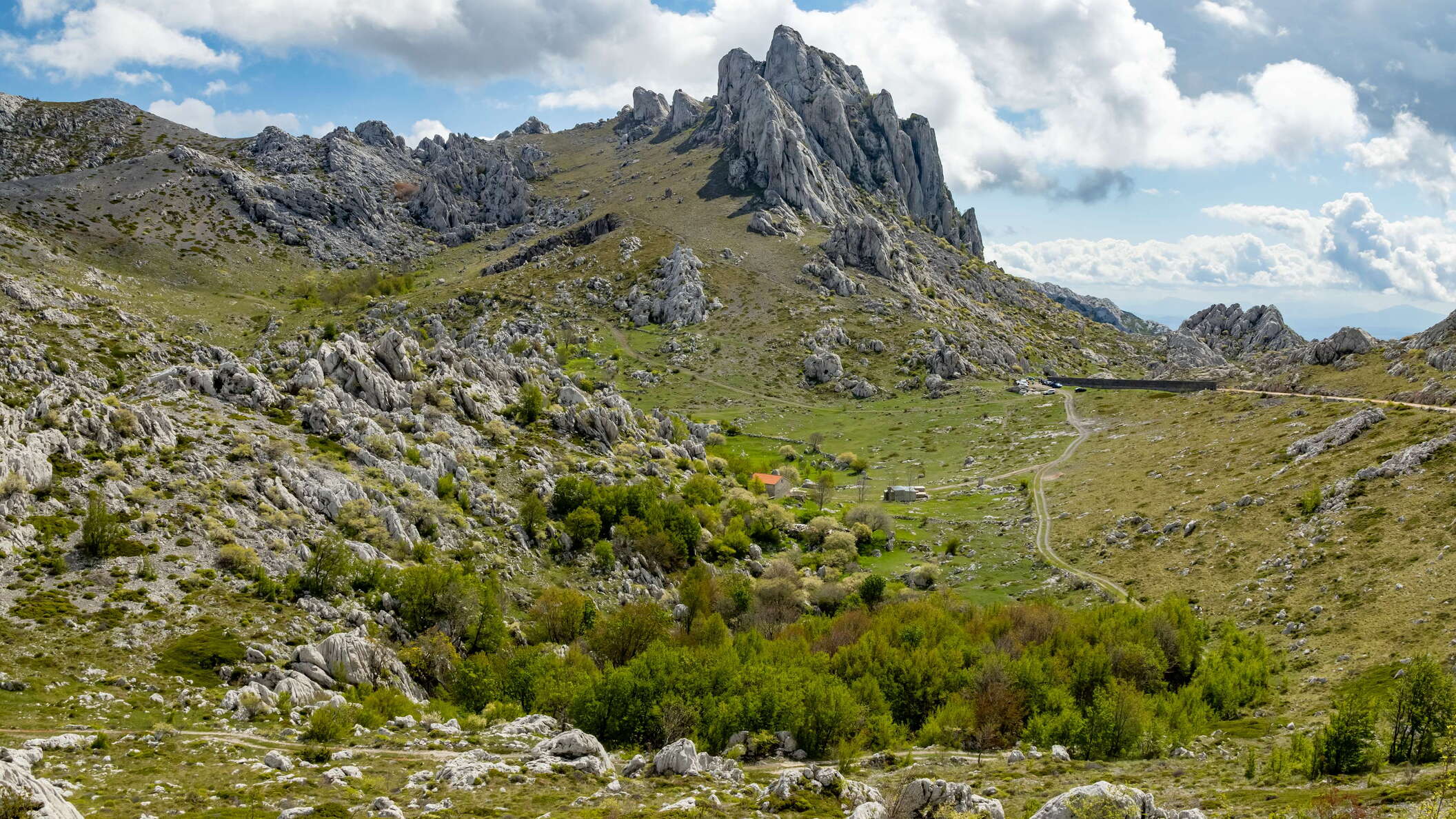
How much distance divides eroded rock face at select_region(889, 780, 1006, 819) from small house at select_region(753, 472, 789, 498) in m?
87.9

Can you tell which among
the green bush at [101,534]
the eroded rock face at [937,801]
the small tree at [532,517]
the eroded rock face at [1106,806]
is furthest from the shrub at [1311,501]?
the green bush at [101,534]

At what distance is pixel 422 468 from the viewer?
76.0m

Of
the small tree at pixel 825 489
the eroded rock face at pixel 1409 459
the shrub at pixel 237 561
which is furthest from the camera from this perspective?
the small tree at pixel 825 489

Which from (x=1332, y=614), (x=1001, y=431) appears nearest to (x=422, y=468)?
(x=1332, y=614)

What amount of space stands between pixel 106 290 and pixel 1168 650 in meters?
199

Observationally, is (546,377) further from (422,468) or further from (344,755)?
(344,755)

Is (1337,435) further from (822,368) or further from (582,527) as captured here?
(822,368)

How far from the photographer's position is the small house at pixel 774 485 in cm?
12325

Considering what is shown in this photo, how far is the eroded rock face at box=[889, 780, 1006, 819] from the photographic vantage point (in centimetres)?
3269

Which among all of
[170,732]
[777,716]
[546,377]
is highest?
[546,377]

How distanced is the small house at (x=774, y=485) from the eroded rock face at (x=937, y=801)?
3462 inches

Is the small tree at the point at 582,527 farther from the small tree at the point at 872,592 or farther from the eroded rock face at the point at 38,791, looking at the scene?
the eroded rock face at the point at 38,791

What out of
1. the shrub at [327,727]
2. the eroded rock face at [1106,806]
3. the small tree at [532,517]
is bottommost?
the shrub at [327,727]

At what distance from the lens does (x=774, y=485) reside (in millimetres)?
125188
